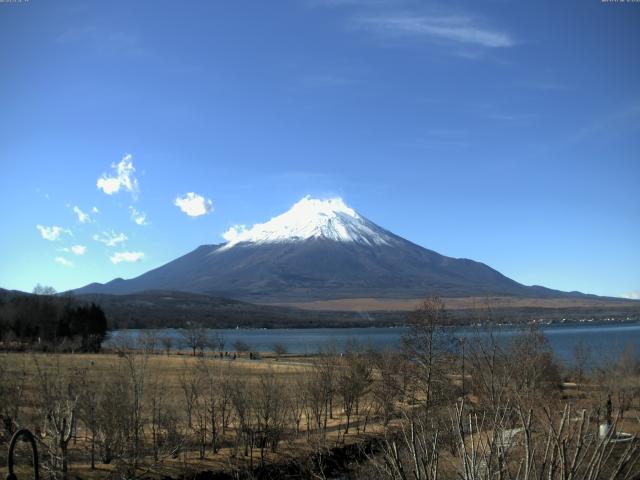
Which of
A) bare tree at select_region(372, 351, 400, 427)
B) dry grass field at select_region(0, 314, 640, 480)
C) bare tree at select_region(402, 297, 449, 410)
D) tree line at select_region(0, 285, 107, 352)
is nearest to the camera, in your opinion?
dry grass field at select_region(0, 314, 640, 480)

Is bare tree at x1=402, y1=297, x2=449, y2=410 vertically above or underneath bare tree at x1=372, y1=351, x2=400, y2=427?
above

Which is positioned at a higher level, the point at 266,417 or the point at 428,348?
the point at 428,348

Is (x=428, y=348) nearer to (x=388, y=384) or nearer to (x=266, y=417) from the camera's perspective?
(x=388, y=384)

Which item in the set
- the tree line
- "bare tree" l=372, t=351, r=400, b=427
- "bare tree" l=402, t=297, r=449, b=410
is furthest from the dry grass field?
the tree line

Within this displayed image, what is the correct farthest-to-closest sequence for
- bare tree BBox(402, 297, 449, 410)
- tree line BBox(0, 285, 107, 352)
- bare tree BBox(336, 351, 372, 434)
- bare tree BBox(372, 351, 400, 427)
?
tree line BBox(0, 285, 107, 352), bare tree BBox(336, 351, 372, 434), bare tree BBox(372, 351, 400, 427), bare tree BBox(402, 297, 449, 410)

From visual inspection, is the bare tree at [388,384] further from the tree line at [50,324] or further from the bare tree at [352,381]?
the tree line at [50,324]

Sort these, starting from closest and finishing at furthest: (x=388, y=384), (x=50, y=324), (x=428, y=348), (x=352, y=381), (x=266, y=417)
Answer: (x=266, y=417), (x=428, y=348), (x=388, y=384), (x=352, y=381), (x=50, y=324)

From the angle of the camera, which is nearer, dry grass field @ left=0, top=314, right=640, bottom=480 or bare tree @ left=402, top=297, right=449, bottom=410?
dry grass field @ left=0, top=314, right=640, bottom=480

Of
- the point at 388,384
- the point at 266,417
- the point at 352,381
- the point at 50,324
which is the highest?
the point at 50,324

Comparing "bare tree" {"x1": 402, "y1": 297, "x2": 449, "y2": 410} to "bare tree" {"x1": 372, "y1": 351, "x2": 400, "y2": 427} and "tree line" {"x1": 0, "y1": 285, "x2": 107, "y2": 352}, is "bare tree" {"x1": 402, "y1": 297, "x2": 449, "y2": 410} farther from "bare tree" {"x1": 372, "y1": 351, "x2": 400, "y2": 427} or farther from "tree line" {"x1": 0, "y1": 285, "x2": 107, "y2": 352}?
"tree line" {"x1": 0, "y1": 285, "x2": 107, "y2": 352}

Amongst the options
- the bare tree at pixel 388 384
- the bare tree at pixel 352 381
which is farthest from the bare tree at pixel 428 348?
the bare tree at pixel 352 381

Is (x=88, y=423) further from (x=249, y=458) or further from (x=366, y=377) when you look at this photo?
(x=366, y=377)

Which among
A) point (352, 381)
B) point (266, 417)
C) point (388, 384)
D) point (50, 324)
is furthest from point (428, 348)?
point (50, 324)

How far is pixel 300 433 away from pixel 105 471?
491 inches
